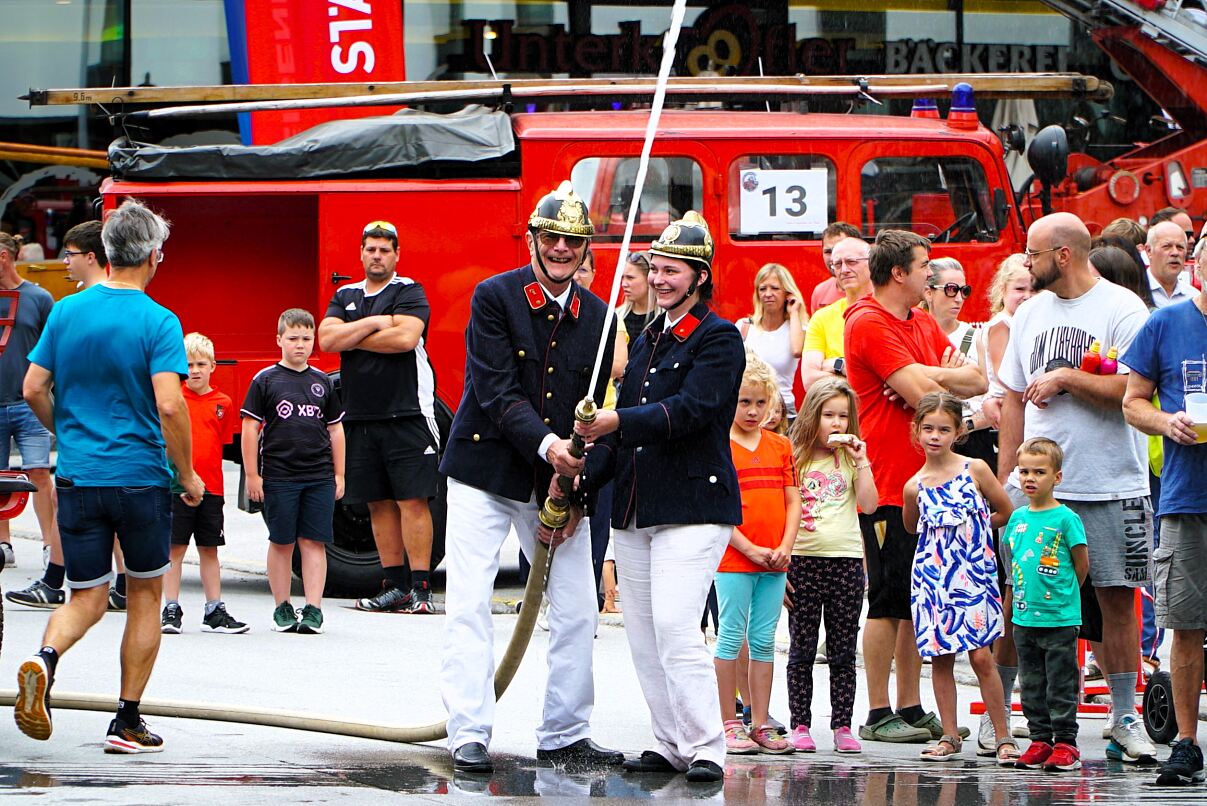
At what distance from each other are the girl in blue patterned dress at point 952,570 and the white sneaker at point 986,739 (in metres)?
0.11

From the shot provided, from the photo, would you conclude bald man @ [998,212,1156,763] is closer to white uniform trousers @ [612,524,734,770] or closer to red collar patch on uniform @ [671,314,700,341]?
white uniform trousers @ [612,524,734,770]

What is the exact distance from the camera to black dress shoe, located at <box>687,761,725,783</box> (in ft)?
21.8

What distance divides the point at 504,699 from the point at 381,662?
35.8 inches

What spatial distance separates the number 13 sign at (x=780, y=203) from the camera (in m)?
11.6

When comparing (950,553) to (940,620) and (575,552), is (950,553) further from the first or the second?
(575,552)

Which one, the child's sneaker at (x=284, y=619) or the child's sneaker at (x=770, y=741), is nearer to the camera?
the child's sneaker at (x=770, y=741)

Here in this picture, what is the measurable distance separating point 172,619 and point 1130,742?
4.87 meters

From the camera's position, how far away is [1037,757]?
7188 mm

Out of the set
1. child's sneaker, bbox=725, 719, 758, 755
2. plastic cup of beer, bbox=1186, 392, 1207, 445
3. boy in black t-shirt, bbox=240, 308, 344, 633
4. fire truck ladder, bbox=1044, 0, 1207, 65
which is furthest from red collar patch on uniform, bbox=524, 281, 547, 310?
fire truck ladder, bbox=1044, 0, 1207, 65

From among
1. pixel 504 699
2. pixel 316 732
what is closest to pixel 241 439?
pixel 504 699

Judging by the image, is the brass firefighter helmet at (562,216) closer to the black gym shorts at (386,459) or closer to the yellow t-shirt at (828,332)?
the yellow t-shirt at (828,332)

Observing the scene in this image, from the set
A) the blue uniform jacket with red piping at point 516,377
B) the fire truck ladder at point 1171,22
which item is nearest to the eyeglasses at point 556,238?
the blue uniform jacket with red piping at point 516,377

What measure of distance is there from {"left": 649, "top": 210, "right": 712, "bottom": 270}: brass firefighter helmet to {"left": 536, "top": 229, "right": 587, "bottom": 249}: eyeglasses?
289 millimetres

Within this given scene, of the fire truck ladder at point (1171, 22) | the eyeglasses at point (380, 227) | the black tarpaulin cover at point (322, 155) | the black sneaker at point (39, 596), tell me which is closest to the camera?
the black sneaker at point (39, 596)
